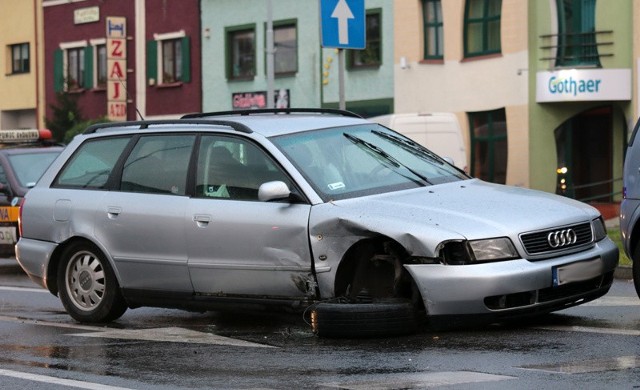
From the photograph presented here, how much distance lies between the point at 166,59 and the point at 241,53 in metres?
3.73

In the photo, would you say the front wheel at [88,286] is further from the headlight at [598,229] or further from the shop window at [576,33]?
the shop window at [576,33]

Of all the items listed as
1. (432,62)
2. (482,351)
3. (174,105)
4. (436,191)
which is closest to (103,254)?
(436,191)

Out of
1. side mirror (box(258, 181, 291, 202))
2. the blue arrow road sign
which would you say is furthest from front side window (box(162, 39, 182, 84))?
side mirror (box(258, 181, 291, 202))

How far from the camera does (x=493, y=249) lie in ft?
31.6

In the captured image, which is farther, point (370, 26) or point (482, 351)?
point (370, 26)

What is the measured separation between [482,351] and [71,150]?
15.4 feet

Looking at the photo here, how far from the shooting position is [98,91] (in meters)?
50.2

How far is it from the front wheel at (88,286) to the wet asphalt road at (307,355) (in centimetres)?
15

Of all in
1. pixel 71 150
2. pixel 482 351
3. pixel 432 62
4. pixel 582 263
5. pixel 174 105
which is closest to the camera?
pixel 482 351

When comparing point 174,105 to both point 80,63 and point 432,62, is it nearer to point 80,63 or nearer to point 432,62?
point 80,63

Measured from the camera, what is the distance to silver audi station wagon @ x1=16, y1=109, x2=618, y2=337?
32.1 feet

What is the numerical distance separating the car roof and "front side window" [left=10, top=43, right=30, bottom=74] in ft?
139

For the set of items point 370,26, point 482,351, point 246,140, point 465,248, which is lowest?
point 482,351

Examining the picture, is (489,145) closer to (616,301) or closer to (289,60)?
(289,60)
